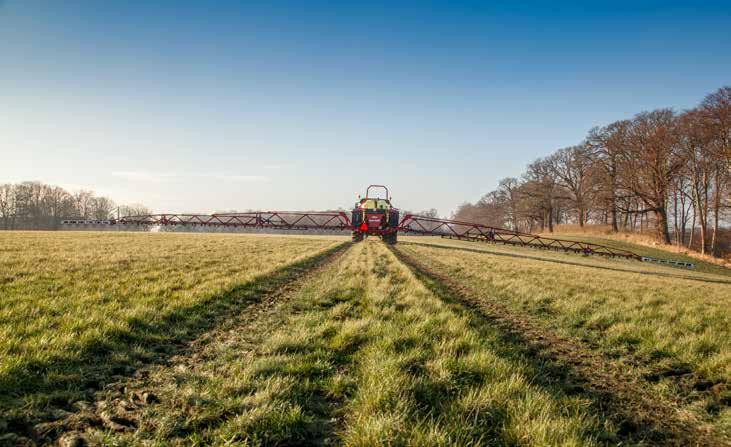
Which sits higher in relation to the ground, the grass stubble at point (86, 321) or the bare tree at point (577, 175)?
the bare tree at point (577, 175)

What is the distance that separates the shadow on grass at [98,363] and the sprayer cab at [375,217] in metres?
18.5

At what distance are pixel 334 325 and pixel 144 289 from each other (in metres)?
4.88

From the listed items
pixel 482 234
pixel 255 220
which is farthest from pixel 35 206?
pixel 482 234

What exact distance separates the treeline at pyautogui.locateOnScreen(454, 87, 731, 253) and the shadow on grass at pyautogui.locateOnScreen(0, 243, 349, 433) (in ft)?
152

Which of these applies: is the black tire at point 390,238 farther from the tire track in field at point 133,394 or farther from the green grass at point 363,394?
the green grass at point 363,394

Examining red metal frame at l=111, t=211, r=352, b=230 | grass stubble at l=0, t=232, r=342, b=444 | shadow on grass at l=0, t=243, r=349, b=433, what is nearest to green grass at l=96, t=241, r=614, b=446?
shadow on grass at l=0, t=243, r=349, b=433

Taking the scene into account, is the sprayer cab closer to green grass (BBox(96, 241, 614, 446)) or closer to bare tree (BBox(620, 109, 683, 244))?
green grass (BBox(96, 241, 614, 446))

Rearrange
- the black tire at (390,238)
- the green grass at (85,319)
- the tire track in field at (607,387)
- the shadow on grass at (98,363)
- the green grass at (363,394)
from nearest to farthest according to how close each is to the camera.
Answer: the green grass at (363,394) < the shadow on grass at (98,363) < the tire track in field at (607,387) < the green grass at (85,319) < the black tire at (390,238)

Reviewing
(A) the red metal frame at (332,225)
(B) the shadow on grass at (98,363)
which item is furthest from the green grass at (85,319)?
(A) the red metal frame at (332,225)

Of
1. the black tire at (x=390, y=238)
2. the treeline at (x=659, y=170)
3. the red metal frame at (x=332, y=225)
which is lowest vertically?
the black tire at (x=390, y=238)

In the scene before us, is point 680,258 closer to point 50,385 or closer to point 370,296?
point 370,296

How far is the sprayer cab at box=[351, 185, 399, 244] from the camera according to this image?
24.8 m

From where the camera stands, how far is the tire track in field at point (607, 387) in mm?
2961

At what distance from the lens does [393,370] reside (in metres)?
3.47
